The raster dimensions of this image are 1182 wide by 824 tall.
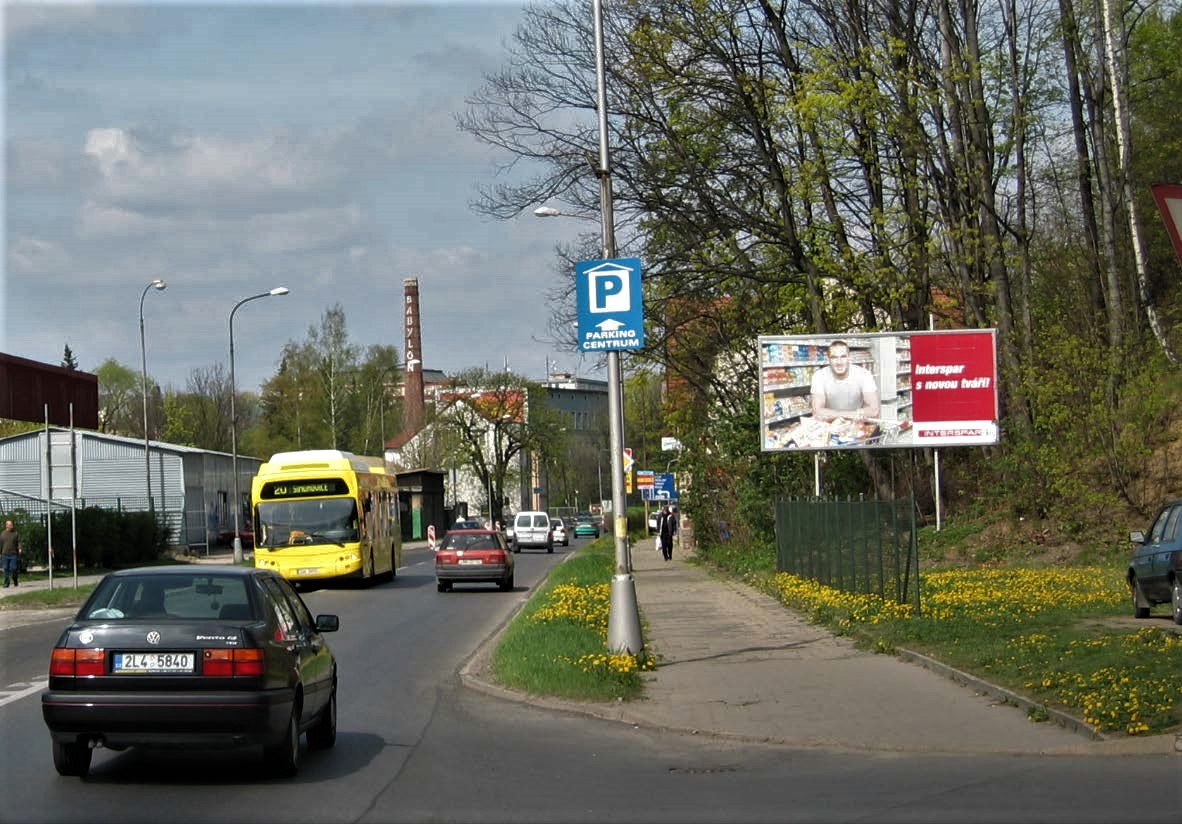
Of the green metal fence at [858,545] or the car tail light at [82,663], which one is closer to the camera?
the car tail light at [82,663]

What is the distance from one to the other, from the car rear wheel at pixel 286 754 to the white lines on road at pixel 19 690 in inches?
209

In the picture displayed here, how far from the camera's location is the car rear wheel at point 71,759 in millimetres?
9617

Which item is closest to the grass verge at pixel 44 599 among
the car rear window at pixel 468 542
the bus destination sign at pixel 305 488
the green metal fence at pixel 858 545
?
the bus destination sign at pixel 305 488

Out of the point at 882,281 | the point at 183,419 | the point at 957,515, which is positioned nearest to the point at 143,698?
the point at 882,281

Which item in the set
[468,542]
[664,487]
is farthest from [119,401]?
[468,542]

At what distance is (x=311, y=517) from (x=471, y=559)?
13.5ft

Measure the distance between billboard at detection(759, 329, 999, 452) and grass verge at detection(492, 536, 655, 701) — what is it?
6.34 m

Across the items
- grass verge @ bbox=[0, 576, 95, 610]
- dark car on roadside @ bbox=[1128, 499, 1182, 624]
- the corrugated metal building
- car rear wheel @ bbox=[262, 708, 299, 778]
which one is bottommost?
grass verge @ bbox=[0, 576, 95, 610]

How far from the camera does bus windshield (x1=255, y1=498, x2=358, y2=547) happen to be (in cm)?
3512

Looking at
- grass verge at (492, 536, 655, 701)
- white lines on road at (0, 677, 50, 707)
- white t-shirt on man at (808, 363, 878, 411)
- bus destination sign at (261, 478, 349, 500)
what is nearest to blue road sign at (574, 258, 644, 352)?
grass verge at (492, 536, 655, 701)

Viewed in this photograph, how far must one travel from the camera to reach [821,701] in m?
13.1

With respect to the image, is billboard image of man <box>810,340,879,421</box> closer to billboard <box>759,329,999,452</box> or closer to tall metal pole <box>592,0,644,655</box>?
billboard <box>759,329,999,452</box>

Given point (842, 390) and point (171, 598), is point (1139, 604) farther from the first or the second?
point (171, 598)

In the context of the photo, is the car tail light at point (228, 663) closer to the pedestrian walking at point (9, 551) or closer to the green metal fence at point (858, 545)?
the green metal fence at point (858, 545)
